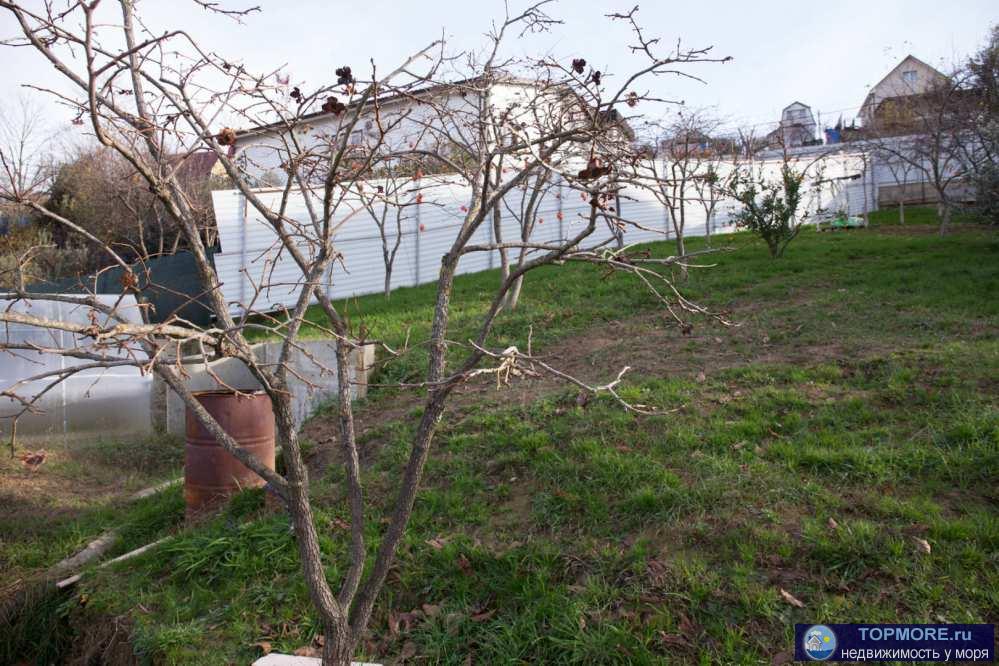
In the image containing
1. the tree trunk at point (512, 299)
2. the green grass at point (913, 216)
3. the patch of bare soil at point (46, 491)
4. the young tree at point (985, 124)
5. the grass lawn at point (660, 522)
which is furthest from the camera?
the green grass at point (913, 216)

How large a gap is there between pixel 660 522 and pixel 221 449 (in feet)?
10.8

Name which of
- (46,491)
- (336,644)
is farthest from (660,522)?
(46,491)

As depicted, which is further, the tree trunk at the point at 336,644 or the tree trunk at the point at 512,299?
the tree trunk at the point at 512,299

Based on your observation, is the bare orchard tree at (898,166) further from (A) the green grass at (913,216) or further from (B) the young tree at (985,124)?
(B) the young tree at (985,124)

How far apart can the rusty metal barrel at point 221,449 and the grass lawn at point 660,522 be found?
13.2 inches

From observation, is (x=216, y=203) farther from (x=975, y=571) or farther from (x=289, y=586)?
A: (x=975, y=571)

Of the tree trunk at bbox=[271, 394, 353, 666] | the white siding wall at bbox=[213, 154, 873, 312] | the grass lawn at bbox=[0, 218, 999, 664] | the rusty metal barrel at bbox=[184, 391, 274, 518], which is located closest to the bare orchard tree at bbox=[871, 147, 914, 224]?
the white siding wall at bbox=[213, 154, 873, 312]

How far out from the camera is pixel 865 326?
6582 mm

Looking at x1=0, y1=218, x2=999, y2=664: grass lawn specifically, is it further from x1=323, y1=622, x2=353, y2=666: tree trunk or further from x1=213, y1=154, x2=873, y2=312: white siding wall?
x1=213, y1=154, x2=873, y2=312: white siding wall

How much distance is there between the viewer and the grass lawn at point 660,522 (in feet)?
10.8

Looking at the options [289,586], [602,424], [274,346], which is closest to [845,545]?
[602,424]

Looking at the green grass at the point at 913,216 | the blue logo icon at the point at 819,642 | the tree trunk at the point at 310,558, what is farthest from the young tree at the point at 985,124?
the tree trunk at the point at 310,558

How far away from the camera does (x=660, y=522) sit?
3.92 metres

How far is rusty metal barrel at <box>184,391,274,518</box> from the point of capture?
5.52 meters
